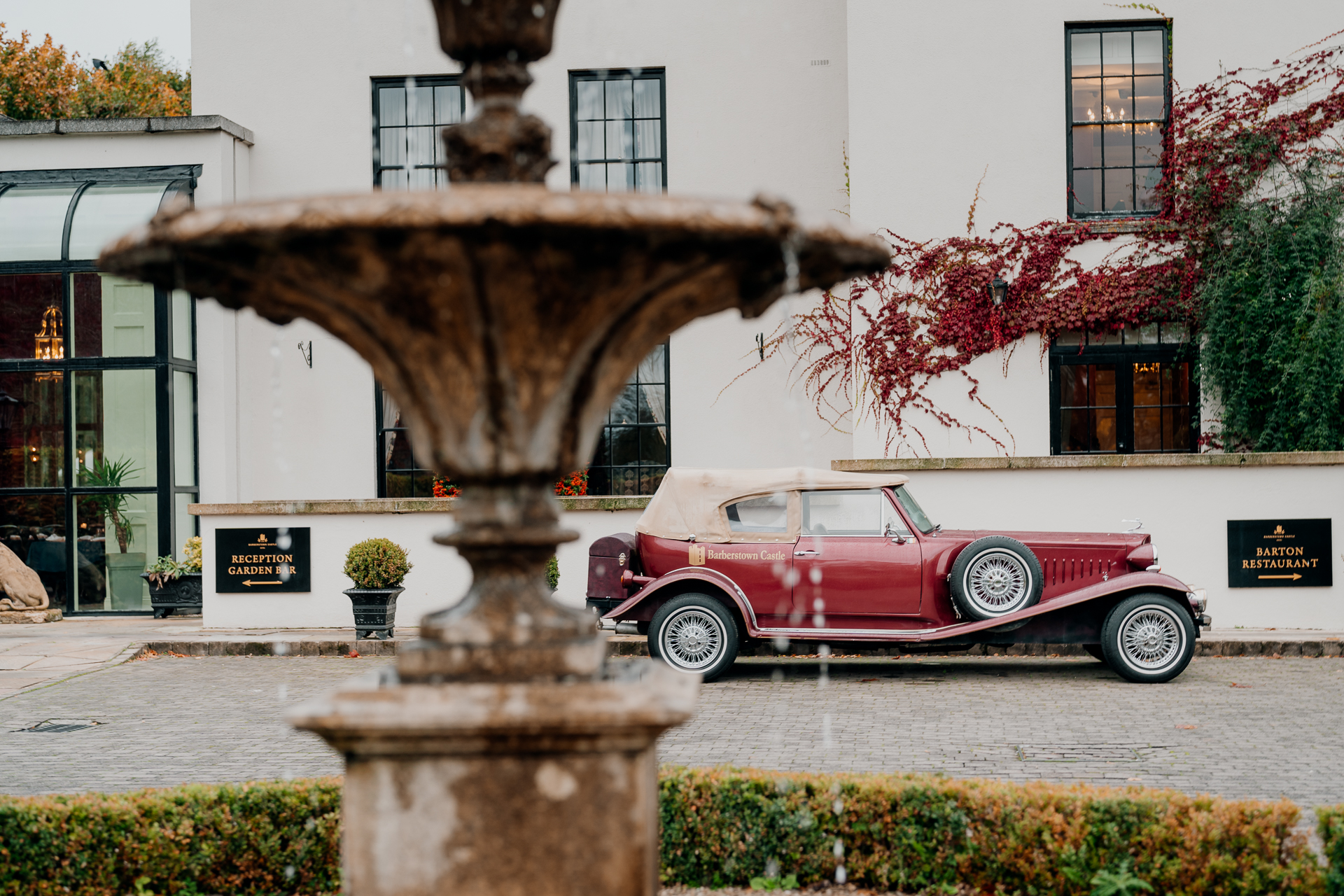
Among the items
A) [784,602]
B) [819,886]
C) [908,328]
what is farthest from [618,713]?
[908,328]

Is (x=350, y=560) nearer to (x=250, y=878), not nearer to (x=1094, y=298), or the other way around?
(x=250, y=878)

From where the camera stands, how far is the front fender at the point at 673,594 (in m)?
9.98

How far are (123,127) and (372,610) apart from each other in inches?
306

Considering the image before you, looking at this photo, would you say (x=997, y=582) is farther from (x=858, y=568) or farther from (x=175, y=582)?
(x=175, y=582)

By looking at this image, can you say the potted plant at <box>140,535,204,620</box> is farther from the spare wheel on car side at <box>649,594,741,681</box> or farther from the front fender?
the spare wheel on car side at <box>649,594,741,681</box>

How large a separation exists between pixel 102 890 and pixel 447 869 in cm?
257

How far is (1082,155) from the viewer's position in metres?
14.3

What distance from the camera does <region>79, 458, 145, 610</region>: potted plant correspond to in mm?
15133

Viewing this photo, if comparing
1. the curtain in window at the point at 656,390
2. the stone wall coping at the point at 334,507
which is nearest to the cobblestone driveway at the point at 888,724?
the stone wall coping at the point at 334,507

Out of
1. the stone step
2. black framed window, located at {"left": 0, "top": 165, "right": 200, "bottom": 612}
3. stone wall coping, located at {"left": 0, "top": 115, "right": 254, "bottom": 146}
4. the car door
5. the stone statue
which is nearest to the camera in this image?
the car door

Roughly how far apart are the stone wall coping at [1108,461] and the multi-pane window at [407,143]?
6411 millimetres

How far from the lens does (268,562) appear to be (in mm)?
13344

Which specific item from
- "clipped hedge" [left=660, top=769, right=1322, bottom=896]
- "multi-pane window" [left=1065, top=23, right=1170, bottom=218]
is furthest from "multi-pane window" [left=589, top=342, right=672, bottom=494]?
"clipped hedge" [left=660, top=769, right=1322, bottom=896]

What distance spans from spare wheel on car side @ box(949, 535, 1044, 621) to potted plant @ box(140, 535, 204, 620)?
379 inches
